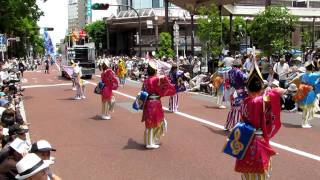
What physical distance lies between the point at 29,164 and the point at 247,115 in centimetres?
330

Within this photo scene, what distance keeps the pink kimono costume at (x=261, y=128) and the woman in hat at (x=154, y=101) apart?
4271 millimetres

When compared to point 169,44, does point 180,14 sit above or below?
above

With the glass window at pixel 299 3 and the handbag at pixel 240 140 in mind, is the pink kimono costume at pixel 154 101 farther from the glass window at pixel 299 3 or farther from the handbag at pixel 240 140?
the glass window at pixel 299 3

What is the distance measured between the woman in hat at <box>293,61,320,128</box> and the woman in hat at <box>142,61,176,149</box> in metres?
3.93

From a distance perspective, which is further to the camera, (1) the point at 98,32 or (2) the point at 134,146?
(1) the point at 98,32

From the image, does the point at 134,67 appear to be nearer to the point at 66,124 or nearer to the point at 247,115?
the point at 66,124

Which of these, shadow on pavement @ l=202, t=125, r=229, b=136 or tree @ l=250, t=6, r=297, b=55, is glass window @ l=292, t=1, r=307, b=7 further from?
shadow on pavement @ l=202, t=125, r=229, b=136

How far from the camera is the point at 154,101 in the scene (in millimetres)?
10898

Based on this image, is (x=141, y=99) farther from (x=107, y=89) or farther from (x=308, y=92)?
(x=107, y=89)

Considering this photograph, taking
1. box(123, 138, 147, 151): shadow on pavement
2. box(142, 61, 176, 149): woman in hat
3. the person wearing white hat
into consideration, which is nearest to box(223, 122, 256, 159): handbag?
the person wearing white hat

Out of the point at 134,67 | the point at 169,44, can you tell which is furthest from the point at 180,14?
the point at 134,67

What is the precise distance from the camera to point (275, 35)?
29.4m

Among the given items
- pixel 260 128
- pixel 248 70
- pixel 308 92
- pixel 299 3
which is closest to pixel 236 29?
pixel 299 3

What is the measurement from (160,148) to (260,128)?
15.5ft
